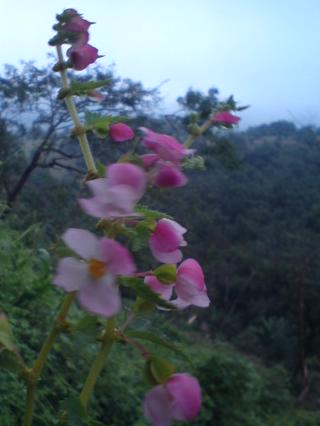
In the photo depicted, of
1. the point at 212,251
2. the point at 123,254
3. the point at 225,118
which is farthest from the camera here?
the point at 212,251

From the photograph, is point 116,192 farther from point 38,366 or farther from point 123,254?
point 38,366

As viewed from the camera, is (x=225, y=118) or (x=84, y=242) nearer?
(x=84, y=242)

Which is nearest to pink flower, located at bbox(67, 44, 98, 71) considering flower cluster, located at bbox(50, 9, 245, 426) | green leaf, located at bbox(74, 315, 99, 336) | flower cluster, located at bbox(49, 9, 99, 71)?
flower cluster, located at bbox(49, 9, 99, 71)

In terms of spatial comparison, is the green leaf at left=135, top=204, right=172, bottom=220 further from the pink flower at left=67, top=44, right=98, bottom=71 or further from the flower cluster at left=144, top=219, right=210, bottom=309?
the pink flower at left=67, top=44, right=98, bottom=71

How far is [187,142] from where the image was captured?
0.53 meters

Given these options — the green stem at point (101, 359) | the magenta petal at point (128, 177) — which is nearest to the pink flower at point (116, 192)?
the magenta petal at point (128, 177)

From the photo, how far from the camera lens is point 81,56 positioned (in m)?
0.58

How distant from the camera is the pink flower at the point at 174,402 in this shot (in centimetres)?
46

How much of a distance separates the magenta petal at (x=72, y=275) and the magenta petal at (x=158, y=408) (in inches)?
3.5

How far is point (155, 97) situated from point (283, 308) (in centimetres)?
446

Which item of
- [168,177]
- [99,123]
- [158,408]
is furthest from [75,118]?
[158,408]

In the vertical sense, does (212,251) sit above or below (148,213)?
above

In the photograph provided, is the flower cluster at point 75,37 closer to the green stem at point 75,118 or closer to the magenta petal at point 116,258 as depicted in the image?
the green stem at point 75,118

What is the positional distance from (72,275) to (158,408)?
105 millimetres
